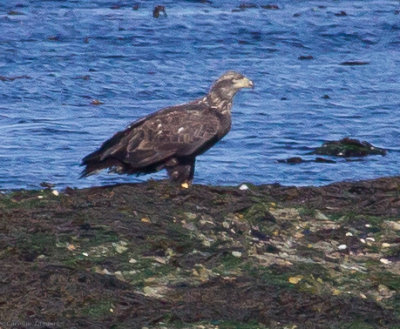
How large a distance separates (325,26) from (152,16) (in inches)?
106

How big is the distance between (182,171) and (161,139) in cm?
30

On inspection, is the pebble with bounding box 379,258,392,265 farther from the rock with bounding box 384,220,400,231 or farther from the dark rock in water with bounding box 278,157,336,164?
the dark rock in water with bounding box 278,157,336,164

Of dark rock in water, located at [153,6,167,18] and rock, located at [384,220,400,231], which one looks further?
dark rock in water, located at [153,6,167,18]

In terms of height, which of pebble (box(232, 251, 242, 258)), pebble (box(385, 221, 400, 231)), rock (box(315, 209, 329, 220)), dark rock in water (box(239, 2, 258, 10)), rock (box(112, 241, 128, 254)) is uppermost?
rock (box(112, 241, 128, 254))

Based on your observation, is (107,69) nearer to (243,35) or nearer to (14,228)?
(243,35)

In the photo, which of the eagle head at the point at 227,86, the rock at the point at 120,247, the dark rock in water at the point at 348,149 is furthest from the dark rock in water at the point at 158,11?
the rock at the point at 120,247

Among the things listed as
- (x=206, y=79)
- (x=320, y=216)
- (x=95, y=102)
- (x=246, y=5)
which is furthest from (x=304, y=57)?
(x=320, y=216)

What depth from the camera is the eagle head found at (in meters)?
9.88

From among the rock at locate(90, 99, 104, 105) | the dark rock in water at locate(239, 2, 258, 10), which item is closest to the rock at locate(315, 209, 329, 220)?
the rock at locate(90, 99, 104, 105)

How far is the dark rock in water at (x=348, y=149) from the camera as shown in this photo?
1238cm

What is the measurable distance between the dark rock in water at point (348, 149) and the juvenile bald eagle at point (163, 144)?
2946 mm

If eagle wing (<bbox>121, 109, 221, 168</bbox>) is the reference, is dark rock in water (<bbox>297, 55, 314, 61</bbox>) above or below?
below

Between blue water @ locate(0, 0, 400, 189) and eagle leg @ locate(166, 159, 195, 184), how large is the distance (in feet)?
5.73

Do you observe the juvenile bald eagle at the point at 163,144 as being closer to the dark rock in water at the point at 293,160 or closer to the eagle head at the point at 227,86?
the eagle head at the point at 227,86
